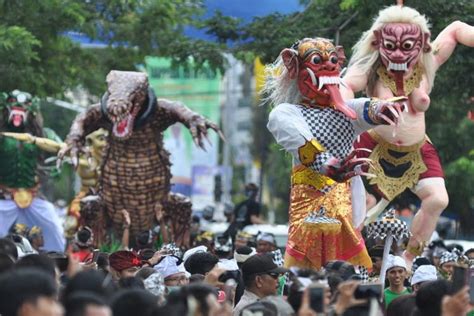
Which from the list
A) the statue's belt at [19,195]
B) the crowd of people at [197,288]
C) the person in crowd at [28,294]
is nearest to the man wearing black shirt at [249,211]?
the statue's belt at [19,195]

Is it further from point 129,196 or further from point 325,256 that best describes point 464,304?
point 129,196

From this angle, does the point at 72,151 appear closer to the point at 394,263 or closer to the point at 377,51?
the point at 377,51

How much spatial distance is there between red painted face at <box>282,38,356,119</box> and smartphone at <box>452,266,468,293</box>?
2571 mm

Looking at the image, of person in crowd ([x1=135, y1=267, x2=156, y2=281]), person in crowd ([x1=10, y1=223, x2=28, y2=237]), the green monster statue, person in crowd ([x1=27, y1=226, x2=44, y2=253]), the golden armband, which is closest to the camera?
person in crowd ([x1=135, y1=267, x2=156, y2=281])

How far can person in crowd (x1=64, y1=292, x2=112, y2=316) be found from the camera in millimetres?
6582

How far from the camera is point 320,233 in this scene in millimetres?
10734

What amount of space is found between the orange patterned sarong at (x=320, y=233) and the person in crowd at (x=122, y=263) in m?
1.02

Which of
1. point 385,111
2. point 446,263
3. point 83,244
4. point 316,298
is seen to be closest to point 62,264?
point 385,111

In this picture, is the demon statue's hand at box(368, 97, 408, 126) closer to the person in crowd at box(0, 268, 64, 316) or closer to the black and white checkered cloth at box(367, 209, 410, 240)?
the black and white checkered cloth at box(367, 209, 410, 240)

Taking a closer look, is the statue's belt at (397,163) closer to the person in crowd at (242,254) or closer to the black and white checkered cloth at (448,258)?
the black and white checkered cloth at (448,258)

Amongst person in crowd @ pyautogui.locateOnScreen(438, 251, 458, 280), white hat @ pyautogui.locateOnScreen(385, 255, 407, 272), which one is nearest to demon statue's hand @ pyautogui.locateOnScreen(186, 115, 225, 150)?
person in crowd @ pyautogui.locateOnScreen(438, 251, 458, 280)

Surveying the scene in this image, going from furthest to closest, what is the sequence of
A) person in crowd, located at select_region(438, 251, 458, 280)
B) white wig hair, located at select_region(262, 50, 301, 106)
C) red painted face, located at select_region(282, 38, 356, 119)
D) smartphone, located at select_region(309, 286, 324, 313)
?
person in crowd, located at select_region(438, 251, 458, 280) < white wig hair, located at select_region(262, 50, 301, 106) < red painted face, located at select_region(282, 38, 356, 119) < smartphone, located at select_region(309, 286, 324, 313)

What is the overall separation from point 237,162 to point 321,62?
63.7m

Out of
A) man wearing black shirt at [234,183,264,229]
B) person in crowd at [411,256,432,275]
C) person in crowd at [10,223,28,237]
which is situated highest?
person in crowd at [411,256,432,275]
